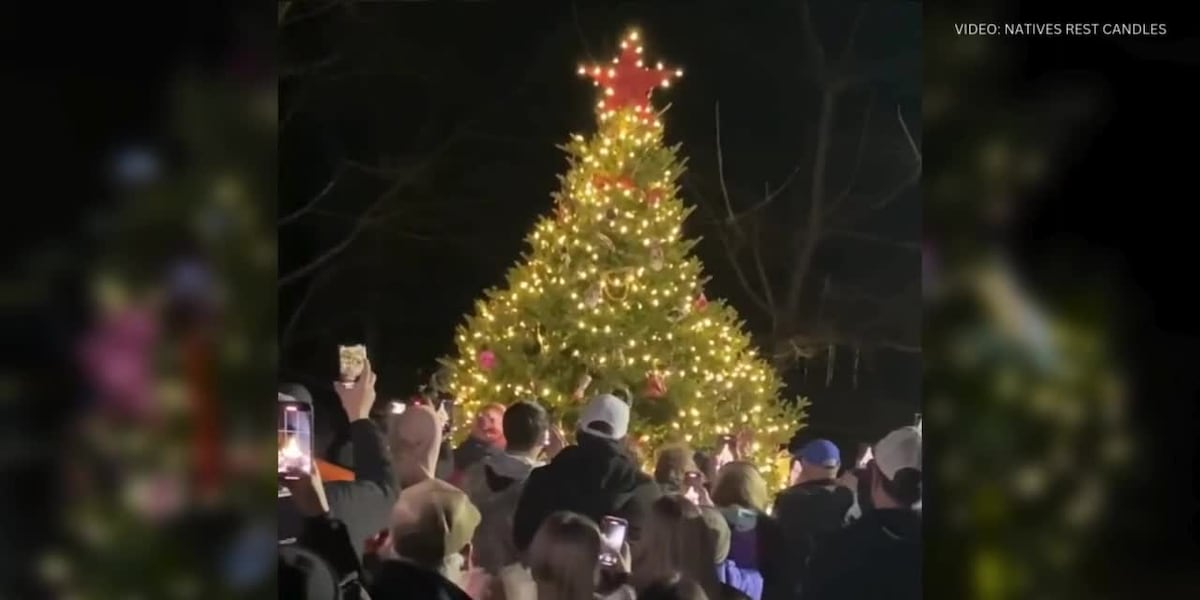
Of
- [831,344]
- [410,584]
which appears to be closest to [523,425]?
[410,584]

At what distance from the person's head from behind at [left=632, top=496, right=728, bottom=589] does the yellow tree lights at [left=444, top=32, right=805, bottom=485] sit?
0.12 metres

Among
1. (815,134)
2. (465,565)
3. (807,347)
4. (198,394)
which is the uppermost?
(815,134)

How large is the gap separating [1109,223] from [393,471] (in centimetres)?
140

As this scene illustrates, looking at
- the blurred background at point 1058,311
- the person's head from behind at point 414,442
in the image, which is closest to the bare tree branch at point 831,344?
the blurred background at point 1058,311

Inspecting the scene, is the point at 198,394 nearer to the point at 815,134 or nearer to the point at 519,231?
the point at 519,231

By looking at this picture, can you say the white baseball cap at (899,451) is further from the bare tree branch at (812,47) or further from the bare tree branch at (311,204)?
the bare tree branch at (311,204)

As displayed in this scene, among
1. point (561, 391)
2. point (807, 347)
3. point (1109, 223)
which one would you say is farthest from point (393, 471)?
point (1109, 223)

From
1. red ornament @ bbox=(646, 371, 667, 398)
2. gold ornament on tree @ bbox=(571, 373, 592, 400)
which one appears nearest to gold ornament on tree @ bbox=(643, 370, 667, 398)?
red ornament @ bbox=(646, 371, 667, 398)

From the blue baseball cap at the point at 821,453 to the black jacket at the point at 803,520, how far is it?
4 cm

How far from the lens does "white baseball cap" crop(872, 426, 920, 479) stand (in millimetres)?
1874

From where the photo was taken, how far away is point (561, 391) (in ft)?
6.20

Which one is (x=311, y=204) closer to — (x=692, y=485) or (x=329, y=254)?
(x=329, y=254)

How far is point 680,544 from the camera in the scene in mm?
1895

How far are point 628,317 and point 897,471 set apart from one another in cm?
57
